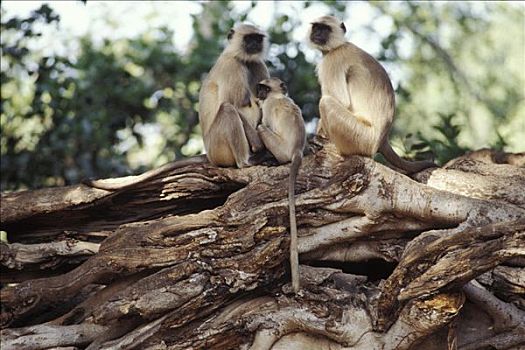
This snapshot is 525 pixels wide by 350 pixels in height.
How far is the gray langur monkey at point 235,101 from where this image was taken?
226 inches

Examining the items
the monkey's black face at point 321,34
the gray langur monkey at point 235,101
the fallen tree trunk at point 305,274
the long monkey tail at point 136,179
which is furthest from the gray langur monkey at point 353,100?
the long monkey tail at point 136,179

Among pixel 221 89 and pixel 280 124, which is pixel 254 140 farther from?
pixel 221 89

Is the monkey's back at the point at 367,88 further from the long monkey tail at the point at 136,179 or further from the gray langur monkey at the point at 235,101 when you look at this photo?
the long monkey tail at the point at 136,179

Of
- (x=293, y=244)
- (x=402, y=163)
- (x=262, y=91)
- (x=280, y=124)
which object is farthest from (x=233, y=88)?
(x=293, y=244)

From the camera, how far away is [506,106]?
1462 cm

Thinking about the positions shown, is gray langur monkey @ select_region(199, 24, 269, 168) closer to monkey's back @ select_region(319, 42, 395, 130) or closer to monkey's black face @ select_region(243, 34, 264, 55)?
monkey's black face @ select_region(243, 34, 264, 55)

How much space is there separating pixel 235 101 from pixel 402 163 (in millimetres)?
1188

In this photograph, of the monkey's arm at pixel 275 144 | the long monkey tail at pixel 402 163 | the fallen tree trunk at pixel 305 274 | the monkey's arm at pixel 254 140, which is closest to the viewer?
the fallen tree trunk at pixel 305 274

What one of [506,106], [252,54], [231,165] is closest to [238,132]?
[231,165]

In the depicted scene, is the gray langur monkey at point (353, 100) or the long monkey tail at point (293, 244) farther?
the gray langur monkey at point (353, 100)

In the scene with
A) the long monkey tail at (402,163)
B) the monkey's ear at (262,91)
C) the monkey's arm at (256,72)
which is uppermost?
the monkey's arm at (256,72)

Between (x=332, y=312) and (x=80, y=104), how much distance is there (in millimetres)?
4657

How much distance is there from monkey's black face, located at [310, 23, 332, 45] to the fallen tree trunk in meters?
0.83

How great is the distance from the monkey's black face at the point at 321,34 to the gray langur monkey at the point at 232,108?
0.55m
